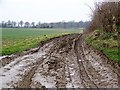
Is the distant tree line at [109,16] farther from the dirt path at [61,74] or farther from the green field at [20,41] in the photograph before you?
the dirt path at [61,74]

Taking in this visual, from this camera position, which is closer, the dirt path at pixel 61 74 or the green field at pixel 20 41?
the dirt path at pixel 61 74

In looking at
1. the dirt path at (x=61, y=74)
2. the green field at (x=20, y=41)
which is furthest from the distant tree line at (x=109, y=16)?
the dirt path at (x=61, y=74)

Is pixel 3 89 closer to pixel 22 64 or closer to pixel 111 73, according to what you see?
pixel 111 73

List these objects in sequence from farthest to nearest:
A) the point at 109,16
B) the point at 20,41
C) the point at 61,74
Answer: the point at 20,41, the point at 109,16, the point at 61,74

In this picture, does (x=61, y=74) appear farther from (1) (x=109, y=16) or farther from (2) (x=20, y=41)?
(2) (x=20, y=41)

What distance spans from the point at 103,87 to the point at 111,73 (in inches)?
118

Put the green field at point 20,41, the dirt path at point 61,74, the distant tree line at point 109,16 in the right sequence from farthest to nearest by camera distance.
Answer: the distant tree line at point 109,16 < the green field at point 20,41 < the dirt path at point 61,74

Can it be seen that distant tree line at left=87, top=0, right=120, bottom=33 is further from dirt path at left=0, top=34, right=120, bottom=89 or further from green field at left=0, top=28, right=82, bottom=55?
dirt path at left=0, top=34, right=120, bottom=89

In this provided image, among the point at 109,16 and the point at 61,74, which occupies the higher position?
the point at 109,16

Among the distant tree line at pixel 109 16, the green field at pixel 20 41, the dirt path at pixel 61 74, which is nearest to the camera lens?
the dirt path at pixel 61 74

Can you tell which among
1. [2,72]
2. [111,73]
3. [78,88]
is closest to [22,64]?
[2,72]

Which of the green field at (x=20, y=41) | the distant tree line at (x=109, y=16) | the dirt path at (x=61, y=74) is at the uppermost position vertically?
the distant tree line at (x=109, y=16)

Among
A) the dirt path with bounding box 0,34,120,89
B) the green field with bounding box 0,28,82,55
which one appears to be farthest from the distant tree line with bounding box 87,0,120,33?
the dirt path with bounding box 0,34,120,89

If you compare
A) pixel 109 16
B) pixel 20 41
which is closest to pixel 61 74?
pixel 109 16
